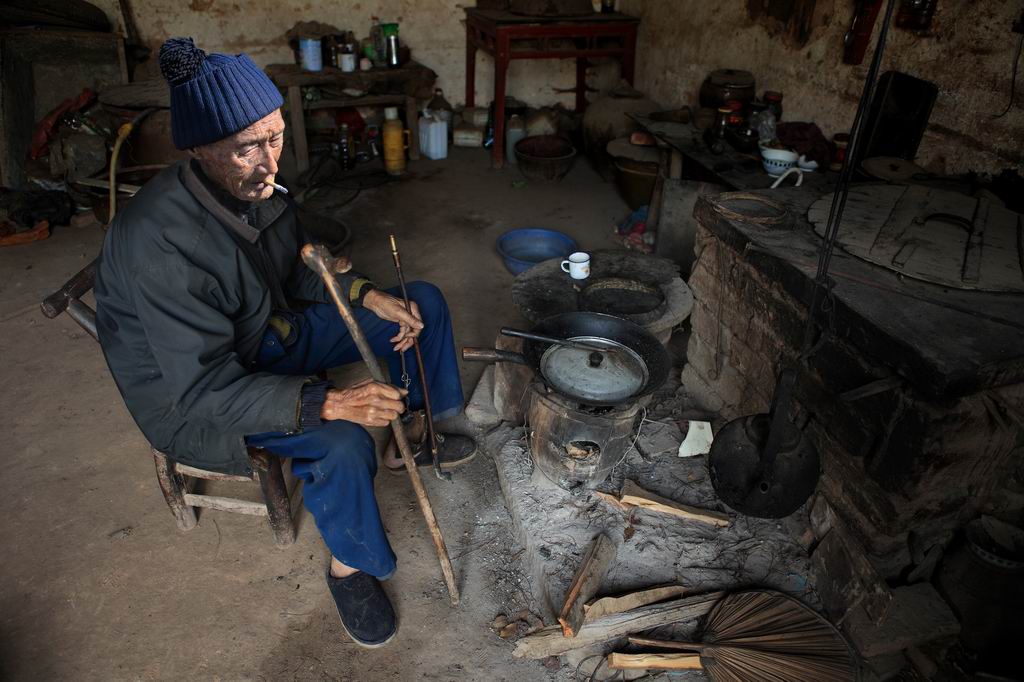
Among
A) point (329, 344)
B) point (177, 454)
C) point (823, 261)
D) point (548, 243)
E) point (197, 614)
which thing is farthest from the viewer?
point (548, 243)

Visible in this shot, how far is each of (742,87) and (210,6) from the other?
16.7ft

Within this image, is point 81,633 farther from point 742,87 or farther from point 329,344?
point 742,87

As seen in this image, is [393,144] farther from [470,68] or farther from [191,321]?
[191,321]

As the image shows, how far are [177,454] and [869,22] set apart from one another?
14.4 feet

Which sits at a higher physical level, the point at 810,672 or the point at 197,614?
the point at 810,672

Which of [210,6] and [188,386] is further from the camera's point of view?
[210,6]

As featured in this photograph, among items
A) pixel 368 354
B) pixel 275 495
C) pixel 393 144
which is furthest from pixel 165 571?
pixel 393 144

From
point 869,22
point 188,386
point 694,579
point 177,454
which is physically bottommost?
point 694,579

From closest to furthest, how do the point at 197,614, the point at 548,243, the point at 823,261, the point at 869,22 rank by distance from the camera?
the point at 823,261 → the point at 197,614 → the point at 869,22 → the point at 548,243

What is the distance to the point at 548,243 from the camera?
4855 mm

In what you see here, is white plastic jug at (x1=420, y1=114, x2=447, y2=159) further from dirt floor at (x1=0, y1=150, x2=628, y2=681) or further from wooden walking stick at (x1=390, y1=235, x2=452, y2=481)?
wooden walking stick at (x1=390, y1=235, x2=452, y2=481)

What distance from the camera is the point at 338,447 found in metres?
2.15

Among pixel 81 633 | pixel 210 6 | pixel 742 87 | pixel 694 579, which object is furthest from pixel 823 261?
pixel 210 6

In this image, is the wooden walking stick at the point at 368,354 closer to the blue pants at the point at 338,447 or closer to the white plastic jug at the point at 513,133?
the blue pants at the point at 338,447
